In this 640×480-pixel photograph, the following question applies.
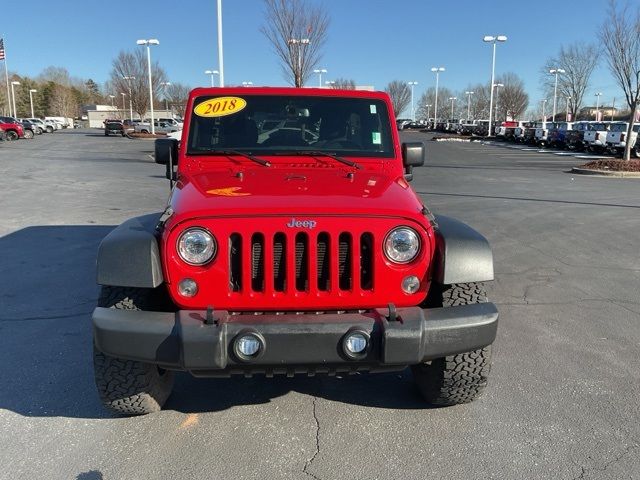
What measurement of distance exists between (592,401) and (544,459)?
31.4 inches

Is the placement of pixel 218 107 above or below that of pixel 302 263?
above

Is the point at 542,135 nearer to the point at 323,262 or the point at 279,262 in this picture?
the point at 323,262

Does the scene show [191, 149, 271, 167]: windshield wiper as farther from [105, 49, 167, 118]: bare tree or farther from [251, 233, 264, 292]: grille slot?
[105, 49, 167, 118]: bare tree

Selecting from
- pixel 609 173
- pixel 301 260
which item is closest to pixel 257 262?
pixel 301 260

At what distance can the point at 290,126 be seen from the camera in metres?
4.18

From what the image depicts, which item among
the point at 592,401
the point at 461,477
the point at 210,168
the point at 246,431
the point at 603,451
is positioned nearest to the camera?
the point at 461,477

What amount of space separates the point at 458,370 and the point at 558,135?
33704mm

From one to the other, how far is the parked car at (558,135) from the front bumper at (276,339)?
109ft

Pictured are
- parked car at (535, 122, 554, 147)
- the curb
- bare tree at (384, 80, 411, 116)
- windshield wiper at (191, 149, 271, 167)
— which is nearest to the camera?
windshield wiper at (191, 149, 271, 167)

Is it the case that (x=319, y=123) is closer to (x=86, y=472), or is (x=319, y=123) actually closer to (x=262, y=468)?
(x=262, y=468)

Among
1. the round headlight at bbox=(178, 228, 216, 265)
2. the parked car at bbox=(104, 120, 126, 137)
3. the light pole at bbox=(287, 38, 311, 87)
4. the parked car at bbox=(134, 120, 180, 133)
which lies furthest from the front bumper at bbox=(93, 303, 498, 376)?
the parked car at bbox=(104, 120, 126, 137)

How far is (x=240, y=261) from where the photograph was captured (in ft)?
9.30

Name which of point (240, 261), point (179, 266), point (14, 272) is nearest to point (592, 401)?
point (240, 261)

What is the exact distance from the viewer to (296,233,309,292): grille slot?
9.29 ft
